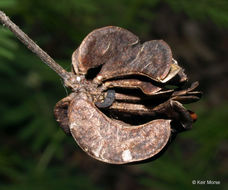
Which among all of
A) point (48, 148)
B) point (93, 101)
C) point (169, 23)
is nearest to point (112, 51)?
point (93, 101)

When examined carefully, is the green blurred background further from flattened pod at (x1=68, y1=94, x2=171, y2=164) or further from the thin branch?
flattened pod at (x1=68, y1=94, x2=171, y2=164)

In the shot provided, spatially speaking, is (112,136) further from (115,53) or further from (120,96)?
(115,53)

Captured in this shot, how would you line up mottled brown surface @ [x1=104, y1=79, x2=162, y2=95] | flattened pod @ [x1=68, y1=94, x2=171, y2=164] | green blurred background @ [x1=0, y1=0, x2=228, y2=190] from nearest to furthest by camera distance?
flattened pod @ [x1=68, y1=94, x2=171, y2=164], mottled brown surface @ [x1=104, y1=79, x2=162, y2=95], green blurred background @ [x1=0, y1=0, x2=228, y2=190]

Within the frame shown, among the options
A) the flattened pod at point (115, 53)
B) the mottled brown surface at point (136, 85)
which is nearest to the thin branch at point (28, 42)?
the flattened pod at point (115, 53)

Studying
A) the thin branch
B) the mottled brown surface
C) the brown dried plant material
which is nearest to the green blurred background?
the thin branch

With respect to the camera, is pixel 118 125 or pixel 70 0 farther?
pixel 70 0

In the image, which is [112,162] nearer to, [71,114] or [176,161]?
[71,114]

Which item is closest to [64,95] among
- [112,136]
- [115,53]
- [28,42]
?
[115,53]
